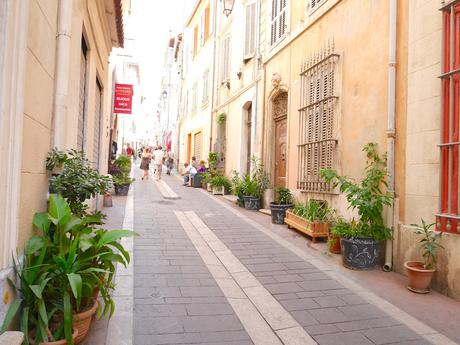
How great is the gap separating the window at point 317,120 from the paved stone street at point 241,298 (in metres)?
1.70

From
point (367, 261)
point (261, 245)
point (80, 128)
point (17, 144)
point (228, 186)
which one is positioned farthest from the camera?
point (228, 186)

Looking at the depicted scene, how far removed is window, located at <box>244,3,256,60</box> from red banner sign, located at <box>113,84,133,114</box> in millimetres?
4247

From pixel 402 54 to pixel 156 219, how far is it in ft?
Answer: 17.9

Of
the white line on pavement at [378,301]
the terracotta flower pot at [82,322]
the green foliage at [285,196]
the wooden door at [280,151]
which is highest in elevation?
the wooden door at [280,151]

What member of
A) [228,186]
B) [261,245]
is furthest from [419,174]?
[228,186]

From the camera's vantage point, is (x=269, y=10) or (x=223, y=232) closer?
(x=223, y=232)

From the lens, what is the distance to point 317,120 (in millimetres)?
7145

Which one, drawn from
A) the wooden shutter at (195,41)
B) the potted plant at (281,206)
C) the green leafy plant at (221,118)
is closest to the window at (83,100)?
the potted plant at (281,206)

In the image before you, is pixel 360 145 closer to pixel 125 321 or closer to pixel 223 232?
pixel 223 232

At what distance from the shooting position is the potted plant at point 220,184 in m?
12.5

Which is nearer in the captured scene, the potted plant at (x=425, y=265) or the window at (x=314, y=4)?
the potted plant at (x=425, y=265)

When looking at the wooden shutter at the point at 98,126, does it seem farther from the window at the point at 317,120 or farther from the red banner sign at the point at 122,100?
the window at the point at 317,120

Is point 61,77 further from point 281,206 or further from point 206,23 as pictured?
point 206,23

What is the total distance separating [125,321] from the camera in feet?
10.3
